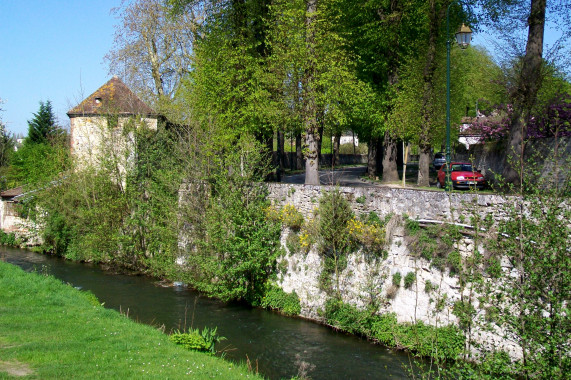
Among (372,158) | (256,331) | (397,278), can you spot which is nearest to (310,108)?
(397,278)

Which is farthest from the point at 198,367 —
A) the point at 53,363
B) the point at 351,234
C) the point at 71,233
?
the point at 71,233

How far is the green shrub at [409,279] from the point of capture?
14.1m

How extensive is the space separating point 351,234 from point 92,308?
7.86m

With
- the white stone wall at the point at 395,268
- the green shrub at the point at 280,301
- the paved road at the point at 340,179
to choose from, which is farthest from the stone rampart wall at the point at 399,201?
the green shrub at the point at 280,301

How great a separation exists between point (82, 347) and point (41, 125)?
39.2 metres

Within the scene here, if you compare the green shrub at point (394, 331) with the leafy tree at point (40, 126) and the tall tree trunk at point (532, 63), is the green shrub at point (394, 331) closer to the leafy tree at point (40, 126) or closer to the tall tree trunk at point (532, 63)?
the tall tree trunk at point (532, 63)

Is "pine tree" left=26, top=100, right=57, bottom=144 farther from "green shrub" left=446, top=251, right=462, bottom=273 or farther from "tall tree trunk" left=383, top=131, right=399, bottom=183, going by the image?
"green shrub" left=446, top=251, right=462, bottom=273

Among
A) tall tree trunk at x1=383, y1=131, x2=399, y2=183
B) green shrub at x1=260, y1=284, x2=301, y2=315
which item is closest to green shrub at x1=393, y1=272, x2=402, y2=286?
green shrub at x1=260, y1=284, x2=301, y2=315

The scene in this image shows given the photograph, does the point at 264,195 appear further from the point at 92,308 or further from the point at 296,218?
the point at 92,308

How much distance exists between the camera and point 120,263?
24.1m

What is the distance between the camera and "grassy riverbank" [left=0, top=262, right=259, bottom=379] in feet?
27.0

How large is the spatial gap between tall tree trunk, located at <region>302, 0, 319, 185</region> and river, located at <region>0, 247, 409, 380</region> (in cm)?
575

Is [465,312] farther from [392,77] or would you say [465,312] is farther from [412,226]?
[392,77]

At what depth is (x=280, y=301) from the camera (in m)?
17.5
